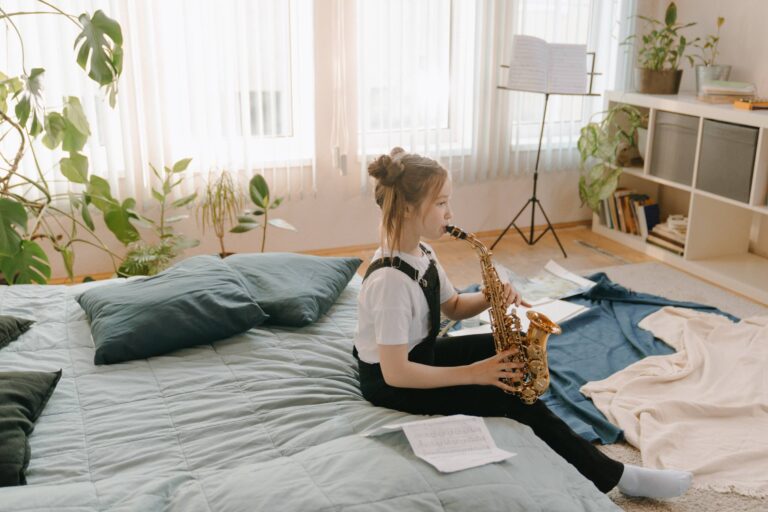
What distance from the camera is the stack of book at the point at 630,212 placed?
15.0ft

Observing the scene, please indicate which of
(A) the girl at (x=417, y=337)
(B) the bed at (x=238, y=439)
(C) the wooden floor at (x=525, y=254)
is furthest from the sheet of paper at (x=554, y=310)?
(A) the girl at (x=417, y=337)

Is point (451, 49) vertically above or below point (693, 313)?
above

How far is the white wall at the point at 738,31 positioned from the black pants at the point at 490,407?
2.92 m

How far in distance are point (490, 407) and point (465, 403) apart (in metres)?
0.06

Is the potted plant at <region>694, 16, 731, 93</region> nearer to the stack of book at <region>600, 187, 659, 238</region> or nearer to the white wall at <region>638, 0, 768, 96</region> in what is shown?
the white wall at <region>638, 0, 768, 96</region>

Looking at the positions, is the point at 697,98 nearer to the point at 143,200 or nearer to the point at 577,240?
the point at 577,240

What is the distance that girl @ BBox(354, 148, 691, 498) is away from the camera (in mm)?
1878

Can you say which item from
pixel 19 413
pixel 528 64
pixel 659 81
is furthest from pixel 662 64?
pixel 19 413

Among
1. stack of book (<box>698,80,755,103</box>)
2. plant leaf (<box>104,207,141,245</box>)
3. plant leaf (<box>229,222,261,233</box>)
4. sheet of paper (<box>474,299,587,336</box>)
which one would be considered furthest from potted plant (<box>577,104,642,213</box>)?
plant leaf (<box>104,207,141,245</box>)

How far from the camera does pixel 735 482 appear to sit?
2283mm

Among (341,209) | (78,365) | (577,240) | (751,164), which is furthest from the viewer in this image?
(577,240)

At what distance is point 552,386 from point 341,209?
1984 mm

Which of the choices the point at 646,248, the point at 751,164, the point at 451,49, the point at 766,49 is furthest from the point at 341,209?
the point at 766,49

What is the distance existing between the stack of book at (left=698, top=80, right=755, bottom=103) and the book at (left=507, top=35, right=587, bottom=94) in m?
0.61
